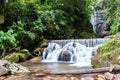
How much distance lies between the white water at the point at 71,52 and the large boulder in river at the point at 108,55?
2015 millimetres

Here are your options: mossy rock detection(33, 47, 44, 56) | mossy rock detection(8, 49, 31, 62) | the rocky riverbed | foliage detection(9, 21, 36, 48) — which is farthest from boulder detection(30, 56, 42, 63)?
the rocky riverbed

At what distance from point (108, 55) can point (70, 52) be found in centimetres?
409

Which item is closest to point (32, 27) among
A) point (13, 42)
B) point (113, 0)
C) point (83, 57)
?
point (13, 42)

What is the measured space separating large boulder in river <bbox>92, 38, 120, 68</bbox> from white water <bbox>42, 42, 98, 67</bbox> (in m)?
2.02

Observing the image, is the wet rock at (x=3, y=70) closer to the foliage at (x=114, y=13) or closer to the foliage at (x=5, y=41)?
the foliage at (x=5, y=41)

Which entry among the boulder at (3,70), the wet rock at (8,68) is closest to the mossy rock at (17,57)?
the wet rock at (8,68)

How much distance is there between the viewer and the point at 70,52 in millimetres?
12070

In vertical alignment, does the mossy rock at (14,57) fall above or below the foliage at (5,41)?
below

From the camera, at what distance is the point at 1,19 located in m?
12.9

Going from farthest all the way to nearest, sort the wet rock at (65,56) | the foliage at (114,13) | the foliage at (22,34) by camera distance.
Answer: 1. the foliage at (114,13)
2. the foliage at (22,34)
3. the wet rock at (65,56)

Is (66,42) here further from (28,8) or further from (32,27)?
(28,8)

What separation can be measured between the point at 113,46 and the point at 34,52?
5.31 m

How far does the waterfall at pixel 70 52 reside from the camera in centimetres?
1148

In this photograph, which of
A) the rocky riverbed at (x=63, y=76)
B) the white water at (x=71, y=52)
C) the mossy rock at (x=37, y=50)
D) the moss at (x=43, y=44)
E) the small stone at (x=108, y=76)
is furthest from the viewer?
the moss at (x=43, y=44)
